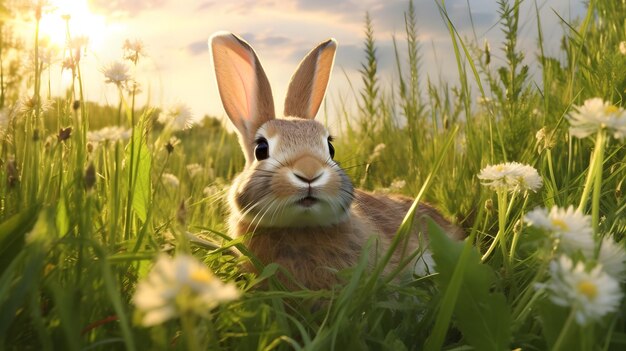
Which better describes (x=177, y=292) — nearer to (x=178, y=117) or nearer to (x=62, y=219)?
(x=62, y=219)

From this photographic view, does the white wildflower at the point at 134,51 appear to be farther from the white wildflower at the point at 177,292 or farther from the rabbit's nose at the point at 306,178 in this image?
the white wildflower at the point at 177,292

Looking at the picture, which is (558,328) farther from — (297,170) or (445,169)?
(445,169)

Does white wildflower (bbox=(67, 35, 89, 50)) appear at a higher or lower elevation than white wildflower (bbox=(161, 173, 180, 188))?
higher

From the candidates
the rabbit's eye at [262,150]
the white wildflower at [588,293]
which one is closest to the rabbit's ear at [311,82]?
the rabbit's eye at [262,150]

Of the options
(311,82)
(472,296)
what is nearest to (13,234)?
(472,296)

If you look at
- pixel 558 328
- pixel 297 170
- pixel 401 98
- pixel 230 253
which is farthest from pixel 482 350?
pixel 401 98

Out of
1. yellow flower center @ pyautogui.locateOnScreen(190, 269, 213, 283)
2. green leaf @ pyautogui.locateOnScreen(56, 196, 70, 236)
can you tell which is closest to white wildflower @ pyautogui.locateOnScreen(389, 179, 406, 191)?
green leaf @ pyautogui.locateOnScreen(56, 196, 70, 236)

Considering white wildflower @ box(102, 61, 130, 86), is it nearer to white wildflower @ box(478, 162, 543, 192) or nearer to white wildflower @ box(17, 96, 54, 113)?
white wildflower @ box(17, 96, 54, 113)
